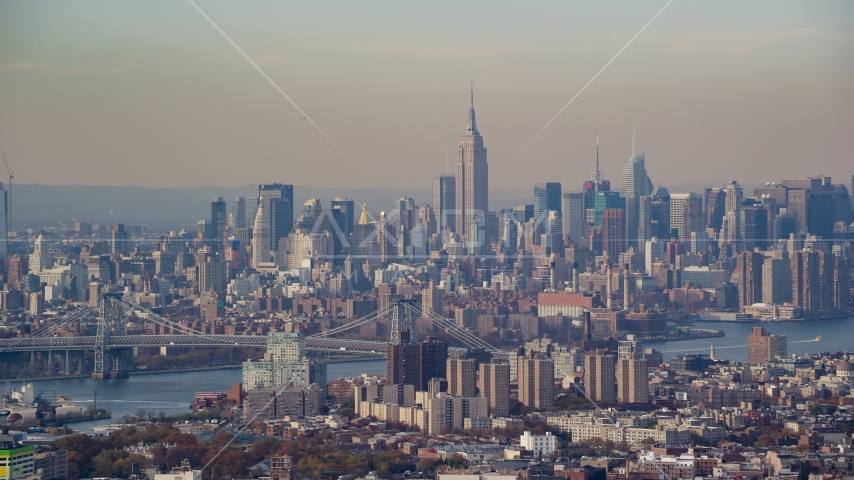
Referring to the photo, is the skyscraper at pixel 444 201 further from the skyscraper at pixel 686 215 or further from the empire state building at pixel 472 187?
the skyscraper at pixel 686 215

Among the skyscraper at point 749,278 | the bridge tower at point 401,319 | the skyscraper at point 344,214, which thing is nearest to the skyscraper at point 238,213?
the skyscraper at point 344,214

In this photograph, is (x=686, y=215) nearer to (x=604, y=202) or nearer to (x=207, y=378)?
(x=604, y=202)

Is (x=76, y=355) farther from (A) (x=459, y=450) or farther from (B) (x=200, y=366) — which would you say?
(A) (x=459, y=450)

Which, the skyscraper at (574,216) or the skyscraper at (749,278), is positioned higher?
the skyscraper at (574,216)

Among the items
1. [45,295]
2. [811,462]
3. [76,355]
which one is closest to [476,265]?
[45,295]

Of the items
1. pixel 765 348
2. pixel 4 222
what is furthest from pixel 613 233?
pixel 765 348

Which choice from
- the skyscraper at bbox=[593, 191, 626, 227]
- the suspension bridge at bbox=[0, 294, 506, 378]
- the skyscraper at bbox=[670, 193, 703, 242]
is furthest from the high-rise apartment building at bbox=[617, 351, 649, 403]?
the skyscraper at bbox=[593, 191, 626, 227]
